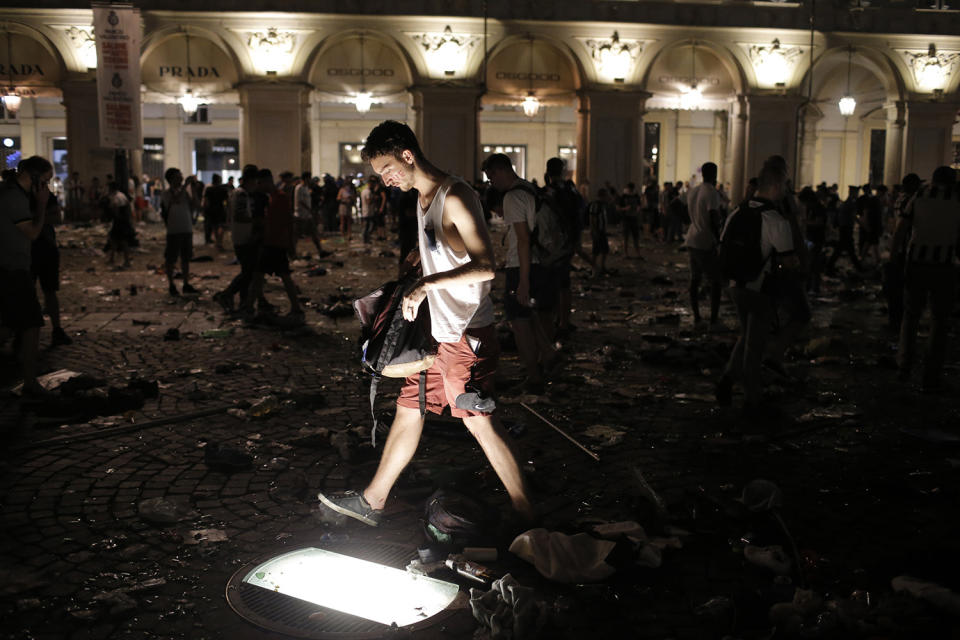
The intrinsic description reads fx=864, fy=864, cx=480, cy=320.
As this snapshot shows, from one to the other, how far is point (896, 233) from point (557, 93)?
879 inches

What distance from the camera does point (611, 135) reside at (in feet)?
94.8

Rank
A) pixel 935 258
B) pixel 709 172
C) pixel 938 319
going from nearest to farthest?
pixel 935 258 < pixel 938 319 < pixel 709 172

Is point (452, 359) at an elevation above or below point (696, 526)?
above

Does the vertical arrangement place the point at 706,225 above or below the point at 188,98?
below

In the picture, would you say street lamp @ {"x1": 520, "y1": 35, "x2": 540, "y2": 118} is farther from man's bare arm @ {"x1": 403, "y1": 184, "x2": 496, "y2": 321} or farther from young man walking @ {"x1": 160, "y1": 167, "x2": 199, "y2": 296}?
man's bare arm @ {"x1": 403, "y1": 184, "x2": 496, "y2": 321}

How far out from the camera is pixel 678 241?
2502 cm

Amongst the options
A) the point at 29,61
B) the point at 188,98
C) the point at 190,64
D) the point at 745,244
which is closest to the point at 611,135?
the point at 188,98

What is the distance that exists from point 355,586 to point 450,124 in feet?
82.6

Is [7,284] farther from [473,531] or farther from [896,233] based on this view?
[896,233]

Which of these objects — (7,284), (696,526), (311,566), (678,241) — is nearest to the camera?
(311,566)

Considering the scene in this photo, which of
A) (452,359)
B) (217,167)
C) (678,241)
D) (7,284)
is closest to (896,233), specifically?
(452,359)

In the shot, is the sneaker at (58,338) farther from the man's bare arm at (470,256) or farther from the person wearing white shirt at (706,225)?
the person wearing white shirt at (706,225)

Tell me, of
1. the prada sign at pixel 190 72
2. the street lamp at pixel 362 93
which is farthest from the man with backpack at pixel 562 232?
the prada sign at pixel 190 72

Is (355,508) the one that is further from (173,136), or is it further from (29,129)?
(29,129)
